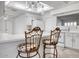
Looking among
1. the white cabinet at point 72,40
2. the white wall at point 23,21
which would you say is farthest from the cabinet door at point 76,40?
the white wall at point 23,21

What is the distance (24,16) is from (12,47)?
5201 millimetres

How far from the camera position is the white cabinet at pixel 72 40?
185 inches

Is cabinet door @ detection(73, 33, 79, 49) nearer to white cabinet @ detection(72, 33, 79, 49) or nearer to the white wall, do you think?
white cabinet @ detection(72, 33, 79, 49)

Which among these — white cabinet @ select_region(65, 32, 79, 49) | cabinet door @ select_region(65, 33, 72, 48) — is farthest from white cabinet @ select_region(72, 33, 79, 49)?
cabinet door @ select_region(65, 33, 72, 48)

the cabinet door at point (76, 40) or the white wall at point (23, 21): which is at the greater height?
the white wall at point (23, 21)

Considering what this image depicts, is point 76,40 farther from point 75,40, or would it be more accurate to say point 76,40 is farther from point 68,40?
point 68,40

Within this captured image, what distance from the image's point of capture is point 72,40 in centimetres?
489

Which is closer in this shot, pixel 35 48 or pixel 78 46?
pixel 35 48

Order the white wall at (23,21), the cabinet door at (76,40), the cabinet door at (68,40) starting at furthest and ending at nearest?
the white wall at (23,21), the cabinet door at (68,40), the cabinet door at (76,40)

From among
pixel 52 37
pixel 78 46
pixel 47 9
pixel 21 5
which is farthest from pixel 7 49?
pixel 47 9

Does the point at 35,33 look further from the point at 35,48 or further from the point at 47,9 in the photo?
the point at 47,9

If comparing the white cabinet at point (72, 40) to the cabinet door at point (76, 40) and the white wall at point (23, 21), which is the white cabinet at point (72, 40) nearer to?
the cabinet door at point (76, 40)

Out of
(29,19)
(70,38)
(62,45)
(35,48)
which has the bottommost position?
(62,45)

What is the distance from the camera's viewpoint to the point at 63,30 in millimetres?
5566
